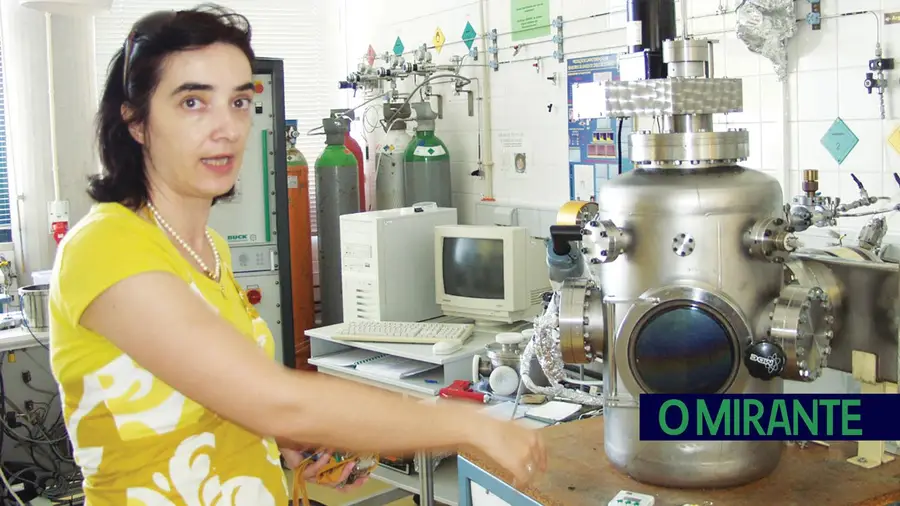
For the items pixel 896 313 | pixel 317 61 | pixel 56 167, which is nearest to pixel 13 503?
pixel 56 167

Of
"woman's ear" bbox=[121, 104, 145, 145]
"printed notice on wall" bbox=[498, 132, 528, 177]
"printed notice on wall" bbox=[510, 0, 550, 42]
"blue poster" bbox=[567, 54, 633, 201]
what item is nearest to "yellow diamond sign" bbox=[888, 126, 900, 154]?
"blue poster" bbox=[567, 54, 633, 201]

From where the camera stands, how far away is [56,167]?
3971 mm

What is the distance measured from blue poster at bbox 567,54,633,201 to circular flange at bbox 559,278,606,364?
1997 millimetres

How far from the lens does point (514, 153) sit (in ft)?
12.9

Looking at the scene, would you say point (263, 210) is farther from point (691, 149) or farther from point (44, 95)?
point (691, 149)

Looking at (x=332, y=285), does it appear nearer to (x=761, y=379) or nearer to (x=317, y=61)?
(x=317, y=61)

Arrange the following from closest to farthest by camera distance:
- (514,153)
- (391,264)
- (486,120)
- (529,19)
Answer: (391,264), (529,19), (514,153), (486,120)

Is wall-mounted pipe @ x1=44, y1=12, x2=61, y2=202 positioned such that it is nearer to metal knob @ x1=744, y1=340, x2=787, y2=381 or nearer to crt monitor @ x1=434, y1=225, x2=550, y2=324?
crt monitor @ x1=434, y1=225, x2=550, y2=324

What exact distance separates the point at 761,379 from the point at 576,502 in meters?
0.31

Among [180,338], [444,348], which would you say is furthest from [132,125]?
[444,348]

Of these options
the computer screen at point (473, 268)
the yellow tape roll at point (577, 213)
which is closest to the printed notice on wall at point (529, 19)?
the computer screen at point (473, 268)

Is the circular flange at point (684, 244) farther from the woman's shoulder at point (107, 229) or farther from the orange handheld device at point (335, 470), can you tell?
the woman's shoulder at point (107, 229)

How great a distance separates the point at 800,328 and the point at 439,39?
10.9ft

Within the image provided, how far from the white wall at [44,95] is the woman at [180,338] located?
3.00 meters
